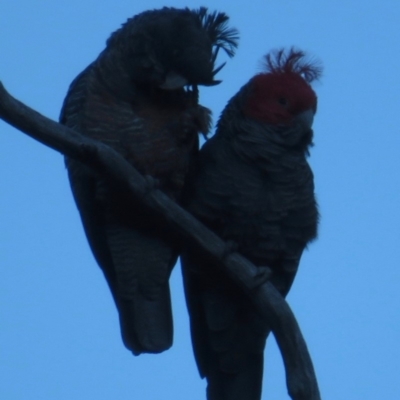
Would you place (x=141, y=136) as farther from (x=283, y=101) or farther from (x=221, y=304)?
(x=221, y=304)

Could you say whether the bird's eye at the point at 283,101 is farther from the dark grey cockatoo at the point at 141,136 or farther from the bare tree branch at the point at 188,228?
the bare tree branch at the point at 188,228

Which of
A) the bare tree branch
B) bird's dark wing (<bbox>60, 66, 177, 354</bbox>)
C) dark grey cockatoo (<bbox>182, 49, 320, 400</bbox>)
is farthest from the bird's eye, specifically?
the bare tree branch

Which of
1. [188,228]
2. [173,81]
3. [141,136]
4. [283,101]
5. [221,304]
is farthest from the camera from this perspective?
[283,101]

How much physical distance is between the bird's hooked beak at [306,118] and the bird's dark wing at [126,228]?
0.84 metres

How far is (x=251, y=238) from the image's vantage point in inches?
170

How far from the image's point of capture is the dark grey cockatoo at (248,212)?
170 inches

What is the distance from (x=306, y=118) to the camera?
4516 mm

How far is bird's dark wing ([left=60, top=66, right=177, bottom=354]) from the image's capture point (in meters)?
4.11

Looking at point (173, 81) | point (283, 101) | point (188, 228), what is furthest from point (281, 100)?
point (188, 228)

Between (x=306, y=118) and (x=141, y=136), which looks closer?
(x=141, y=136)

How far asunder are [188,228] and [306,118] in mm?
1012

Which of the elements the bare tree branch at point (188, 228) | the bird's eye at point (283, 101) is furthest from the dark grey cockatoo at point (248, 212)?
the bare tree branch at point (188, 228)

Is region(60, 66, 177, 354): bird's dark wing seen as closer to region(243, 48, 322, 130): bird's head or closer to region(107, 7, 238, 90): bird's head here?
region(107, 7, 238, 90): bird's head

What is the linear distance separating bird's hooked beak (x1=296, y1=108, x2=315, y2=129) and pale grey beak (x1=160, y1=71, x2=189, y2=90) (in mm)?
613
